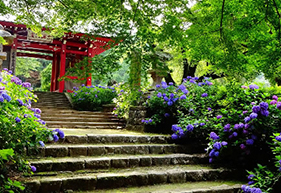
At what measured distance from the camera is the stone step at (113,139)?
4.28m

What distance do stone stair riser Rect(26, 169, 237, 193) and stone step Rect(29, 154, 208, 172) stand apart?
13.2 inches

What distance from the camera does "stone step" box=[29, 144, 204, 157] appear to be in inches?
148

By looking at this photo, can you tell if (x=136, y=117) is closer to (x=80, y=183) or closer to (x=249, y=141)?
(x=249, y=141)

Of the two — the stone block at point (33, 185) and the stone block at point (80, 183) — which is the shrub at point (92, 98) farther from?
the stone block at point (33, 185)

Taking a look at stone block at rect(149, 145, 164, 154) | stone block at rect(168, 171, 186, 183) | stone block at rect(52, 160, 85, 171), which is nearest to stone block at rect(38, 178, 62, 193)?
stone block at rect(52, 160, 85, 171)

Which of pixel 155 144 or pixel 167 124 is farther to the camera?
pixel 167 124

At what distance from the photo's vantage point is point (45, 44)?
52.5 ft

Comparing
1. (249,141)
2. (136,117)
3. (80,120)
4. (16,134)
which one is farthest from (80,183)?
(80,120)

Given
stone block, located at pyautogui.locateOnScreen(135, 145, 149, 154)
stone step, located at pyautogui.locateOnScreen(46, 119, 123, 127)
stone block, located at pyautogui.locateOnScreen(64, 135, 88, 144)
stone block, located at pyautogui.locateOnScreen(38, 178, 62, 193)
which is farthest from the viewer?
stone step, located at pyautogui.locateOnScreen(46, 119, 123, 127)

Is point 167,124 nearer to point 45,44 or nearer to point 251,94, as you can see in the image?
point 251,94

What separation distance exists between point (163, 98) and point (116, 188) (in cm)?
288

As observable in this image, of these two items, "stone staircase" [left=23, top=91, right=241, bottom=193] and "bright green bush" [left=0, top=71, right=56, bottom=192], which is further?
"stone staircase" [left=23, top=91, right=241, bottom=193]

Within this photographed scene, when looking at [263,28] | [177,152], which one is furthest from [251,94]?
[263,28]

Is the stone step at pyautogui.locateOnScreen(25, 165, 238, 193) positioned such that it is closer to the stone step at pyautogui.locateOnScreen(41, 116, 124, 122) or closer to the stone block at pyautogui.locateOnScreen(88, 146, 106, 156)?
the stone block at pyautogui.locateOnScreen(88, 146, 106, 156)
